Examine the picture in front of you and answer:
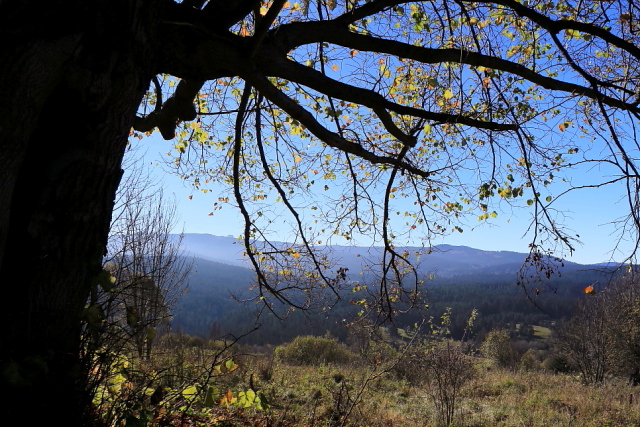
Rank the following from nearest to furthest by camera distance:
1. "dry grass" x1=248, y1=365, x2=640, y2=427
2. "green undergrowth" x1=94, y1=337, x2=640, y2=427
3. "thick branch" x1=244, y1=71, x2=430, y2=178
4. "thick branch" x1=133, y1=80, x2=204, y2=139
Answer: "thick branch" x1=244, y1=71, x2=430, y2=178 → "thick branch" x1=133, y1=80, x2=204, y2=139 → "green undergrowth" x1=94, y1=337, x2=640, y2=427 → "dry grass" x1=248, y1=365, x2=640, y2=427

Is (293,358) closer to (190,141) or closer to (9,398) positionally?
(190,141)

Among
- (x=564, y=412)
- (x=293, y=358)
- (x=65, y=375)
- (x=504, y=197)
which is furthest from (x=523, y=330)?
(x=65, y=375)

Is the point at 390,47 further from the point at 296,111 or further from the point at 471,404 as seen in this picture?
the point at 471,404

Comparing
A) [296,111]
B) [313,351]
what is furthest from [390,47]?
[313,351]

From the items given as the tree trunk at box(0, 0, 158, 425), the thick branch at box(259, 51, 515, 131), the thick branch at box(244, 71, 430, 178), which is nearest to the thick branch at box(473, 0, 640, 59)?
the thick branch at box(259, 51, 515, 131)

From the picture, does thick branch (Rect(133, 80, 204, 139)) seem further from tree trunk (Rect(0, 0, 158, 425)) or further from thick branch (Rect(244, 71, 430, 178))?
tree trunk (Rect(0, 0, 158, 425))

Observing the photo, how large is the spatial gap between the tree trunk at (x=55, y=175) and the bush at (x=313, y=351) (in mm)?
16118

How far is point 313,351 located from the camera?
18219 mm

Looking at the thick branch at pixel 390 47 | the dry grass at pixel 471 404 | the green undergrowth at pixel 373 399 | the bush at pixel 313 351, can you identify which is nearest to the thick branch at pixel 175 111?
the thick branch at pixel 390 47

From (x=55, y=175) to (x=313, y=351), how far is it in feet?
56.7

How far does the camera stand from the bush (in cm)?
1772

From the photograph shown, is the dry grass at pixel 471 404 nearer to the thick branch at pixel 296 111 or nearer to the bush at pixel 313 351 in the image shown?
the thick branch at pixel 296 111

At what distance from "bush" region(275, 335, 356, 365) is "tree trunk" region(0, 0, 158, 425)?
16118mm

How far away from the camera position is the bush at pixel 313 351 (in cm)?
1772
